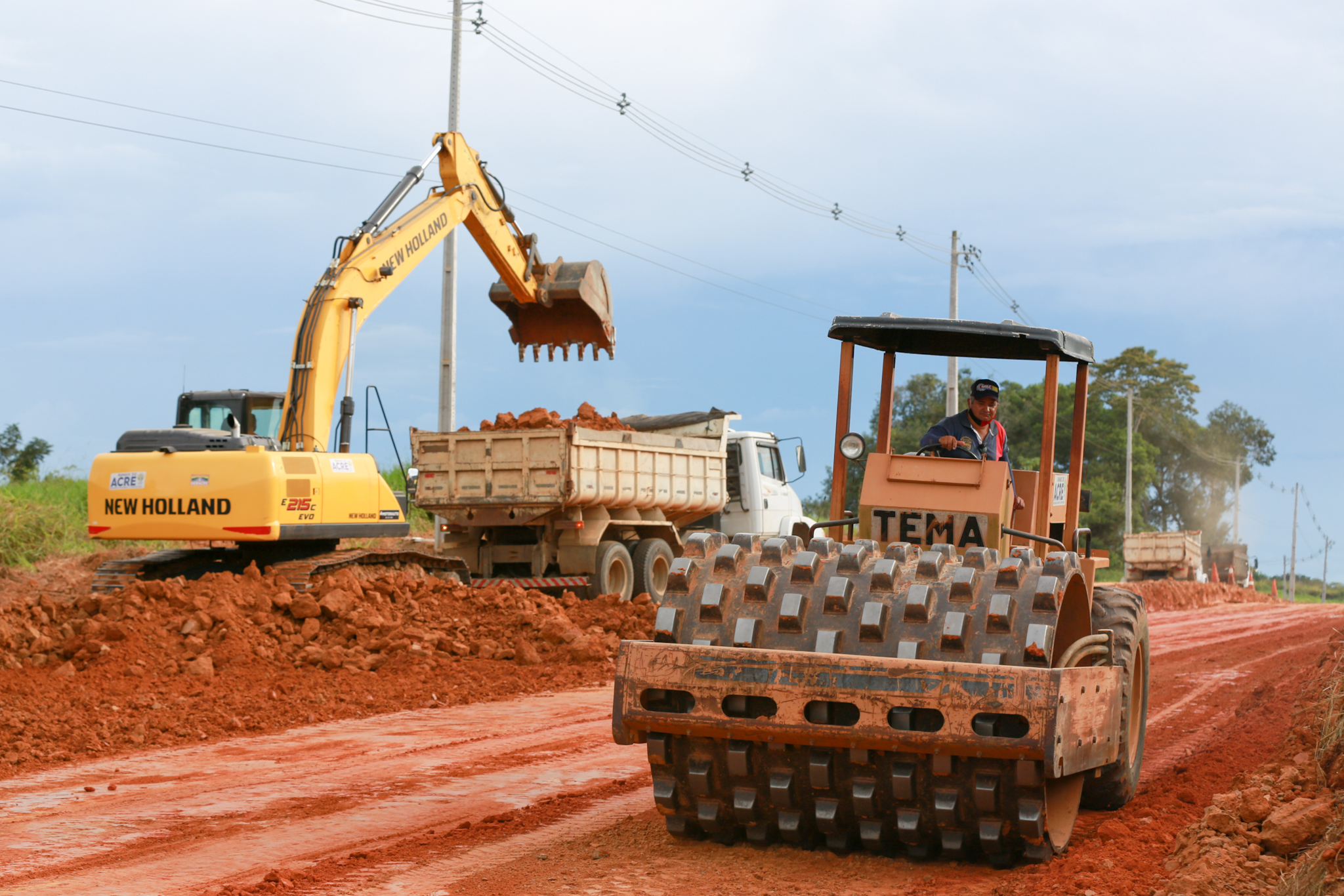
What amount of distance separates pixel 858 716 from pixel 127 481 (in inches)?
414

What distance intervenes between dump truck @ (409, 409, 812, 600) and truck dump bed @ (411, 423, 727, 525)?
0.02 metres

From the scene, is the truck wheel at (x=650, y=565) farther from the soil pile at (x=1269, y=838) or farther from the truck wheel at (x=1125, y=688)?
the soil pile at (x=1269, y=838)

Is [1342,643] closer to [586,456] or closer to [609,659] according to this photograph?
[609,659]

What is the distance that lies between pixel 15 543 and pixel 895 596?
2220 cm

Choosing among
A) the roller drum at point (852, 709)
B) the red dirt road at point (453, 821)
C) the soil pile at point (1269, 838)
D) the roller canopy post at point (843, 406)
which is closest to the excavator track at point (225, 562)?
the red dirt road at point (453, 821)

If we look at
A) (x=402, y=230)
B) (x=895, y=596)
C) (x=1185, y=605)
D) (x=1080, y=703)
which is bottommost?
(x=1185, y=605)

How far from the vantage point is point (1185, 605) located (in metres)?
37.6

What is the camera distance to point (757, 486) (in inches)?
792

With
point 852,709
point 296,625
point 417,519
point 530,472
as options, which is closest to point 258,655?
point 296,625

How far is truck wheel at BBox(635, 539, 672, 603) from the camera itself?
18.2 meters

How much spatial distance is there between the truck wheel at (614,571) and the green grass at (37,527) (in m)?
10.9

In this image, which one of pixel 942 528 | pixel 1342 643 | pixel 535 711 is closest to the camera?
pixel 942 528

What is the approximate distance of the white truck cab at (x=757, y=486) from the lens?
2002 centimetres

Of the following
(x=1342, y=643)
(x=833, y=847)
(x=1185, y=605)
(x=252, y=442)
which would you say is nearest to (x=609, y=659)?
(x=252, y=442)
